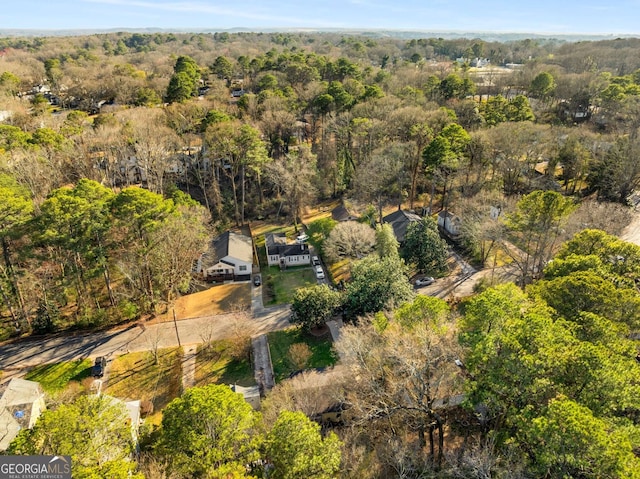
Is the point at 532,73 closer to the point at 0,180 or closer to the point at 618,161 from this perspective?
the point at 618,161

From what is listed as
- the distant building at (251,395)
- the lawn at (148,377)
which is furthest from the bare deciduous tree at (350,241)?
the lawn at (148,377)

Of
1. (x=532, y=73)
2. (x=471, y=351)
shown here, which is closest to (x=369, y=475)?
(x=471, y=351)

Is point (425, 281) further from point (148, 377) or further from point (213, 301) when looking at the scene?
point (148, 377)

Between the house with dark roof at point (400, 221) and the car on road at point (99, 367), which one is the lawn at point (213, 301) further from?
the house with dark roof at point (400, 221)

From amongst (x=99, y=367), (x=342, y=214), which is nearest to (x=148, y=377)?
(x=99, y=367)

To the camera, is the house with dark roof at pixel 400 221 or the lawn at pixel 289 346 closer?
the lawn at pixel 289 346

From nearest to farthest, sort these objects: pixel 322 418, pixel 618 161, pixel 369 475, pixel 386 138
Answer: pixel 369 475, pixel 322 418, pixel 618 161, pixel 386 138

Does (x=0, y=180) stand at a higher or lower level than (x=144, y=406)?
higher
